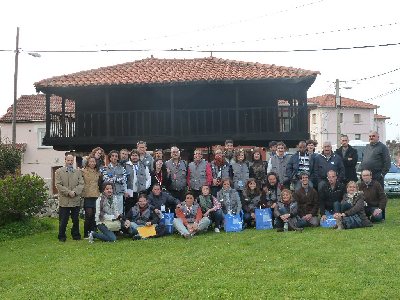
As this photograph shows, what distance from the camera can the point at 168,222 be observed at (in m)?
11.3

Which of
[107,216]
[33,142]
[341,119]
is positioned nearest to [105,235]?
[107,216]

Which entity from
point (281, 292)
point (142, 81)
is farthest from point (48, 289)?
point (142, 81)

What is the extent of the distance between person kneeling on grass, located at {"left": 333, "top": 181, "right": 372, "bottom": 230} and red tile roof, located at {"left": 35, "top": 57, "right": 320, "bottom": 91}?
8.47 metres

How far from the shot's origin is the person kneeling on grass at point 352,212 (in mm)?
10625

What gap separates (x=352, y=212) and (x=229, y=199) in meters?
2.58

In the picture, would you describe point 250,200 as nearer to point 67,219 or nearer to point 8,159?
point 67,219

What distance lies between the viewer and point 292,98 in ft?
67.5

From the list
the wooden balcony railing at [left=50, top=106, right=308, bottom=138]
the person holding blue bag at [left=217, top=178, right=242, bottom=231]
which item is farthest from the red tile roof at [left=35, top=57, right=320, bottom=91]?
the person holding blue bag at [left=217, top=178, right=242, bottom=231]

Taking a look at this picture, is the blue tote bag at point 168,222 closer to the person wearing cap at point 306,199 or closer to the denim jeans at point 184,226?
the denim jeans at point 184,226

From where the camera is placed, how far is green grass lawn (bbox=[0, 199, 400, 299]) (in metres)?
6.52

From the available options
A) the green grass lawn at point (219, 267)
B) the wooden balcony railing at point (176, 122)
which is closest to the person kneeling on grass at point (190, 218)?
the green grass lawn at point (219, 267)

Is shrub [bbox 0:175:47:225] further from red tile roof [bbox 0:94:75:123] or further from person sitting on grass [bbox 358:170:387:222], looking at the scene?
red tile roof [bbox 0:94:75:123]

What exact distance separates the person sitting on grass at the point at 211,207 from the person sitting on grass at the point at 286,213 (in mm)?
1206

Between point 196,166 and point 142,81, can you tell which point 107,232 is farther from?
point 142,81
